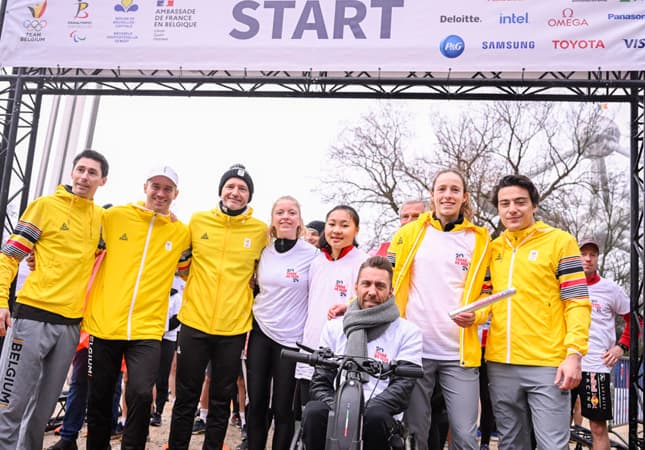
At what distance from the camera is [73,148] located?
37.6ft

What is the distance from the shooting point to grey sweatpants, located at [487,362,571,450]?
3250 millimetres

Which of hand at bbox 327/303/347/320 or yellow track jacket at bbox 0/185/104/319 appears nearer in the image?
hand at bbox 327/303/347/320

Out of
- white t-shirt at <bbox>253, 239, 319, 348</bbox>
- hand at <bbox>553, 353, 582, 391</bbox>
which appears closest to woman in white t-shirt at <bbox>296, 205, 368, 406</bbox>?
white t-shirt at <bbox>253, 239, 319, 348</bbox>

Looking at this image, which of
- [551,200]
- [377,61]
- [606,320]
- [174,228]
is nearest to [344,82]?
[377,61]

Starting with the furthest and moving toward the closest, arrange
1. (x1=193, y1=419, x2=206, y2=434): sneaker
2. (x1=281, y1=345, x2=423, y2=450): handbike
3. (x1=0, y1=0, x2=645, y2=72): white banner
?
1. (x1=193, y1=419, x2=206, y2=434): sneaker
2. (x1=0, y1=0, x2=645, y2=72): white banner
3. (x1=281, y1=345, x2=423, y2=450): handbike

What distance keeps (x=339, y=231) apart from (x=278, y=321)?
2.73ft

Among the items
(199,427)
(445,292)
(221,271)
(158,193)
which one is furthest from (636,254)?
(199,427)

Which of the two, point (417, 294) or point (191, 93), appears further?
point (191, 93)

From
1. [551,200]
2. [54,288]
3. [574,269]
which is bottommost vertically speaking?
[54,288]

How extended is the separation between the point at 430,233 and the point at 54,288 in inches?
110

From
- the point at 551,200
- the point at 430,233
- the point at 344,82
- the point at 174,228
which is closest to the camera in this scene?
the point at 430,233

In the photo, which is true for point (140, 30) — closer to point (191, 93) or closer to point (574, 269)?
point (191, 93)

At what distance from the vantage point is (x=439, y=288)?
11.5 feet

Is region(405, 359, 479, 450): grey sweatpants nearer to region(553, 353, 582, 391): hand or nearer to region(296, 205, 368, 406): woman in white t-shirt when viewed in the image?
region(553, 353, 582, 391): hand
